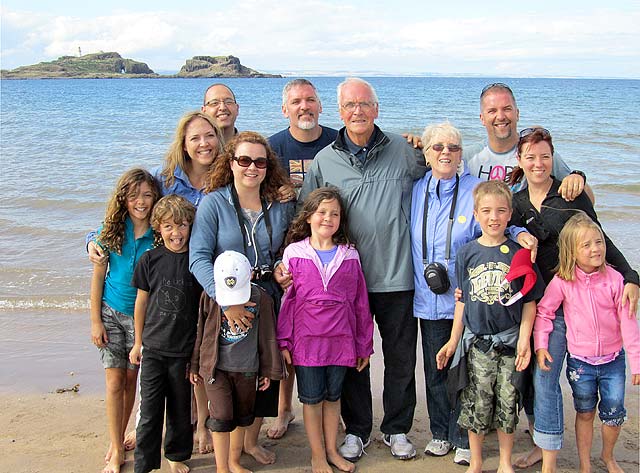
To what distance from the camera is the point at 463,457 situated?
13.4ft

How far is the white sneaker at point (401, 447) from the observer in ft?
13.7

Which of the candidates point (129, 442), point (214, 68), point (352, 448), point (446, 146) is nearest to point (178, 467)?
point (129, 442)

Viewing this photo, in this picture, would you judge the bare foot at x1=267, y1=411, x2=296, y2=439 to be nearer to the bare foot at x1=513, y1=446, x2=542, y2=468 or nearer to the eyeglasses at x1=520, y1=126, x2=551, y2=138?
the bare foot at x1=513, y1=446, x2=542, y2=468

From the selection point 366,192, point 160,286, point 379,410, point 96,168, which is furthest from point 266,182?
point 96,168

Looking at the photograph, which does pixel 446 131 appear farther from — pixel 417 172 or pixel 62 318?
pixel 62 318

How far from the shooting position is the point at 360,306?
13.0 feet

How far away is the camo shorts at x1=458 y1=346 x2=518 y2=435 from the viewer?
147 inches

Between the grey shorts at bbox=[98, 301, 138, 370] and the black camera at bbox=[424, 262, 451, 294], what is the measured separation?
1953 millimetres

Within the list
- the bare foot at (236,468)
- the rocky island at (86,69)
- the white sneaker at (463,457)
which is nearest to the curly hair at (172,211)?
the bare foot at (236,468)

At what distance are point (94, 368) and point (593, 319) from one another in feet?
14.1

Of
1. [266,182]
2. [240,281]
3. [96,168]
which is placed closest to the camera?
[240,281]

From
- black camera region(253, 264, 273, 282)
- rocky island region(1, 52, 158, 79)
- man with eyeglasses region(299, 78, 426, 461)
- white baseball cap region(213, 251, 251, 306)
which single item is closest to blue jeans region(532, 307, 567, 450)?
man with eyeglasses region(299, 78, 426, 461)

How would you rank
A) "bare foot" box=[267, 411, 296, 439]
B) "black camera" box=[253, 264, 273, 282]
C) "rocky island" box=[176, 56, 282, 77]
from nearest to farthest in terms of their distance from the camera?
"black camera" box=[253, 264, 273, 282] < "bare foot" box=[267, 411, 296, 439] < "rocky island" box=[176, 56, 282, 77]

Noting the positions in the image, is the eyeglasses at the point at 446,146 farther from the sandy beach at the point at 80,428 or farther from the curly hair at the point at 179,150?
the sandy beach at the point at 80,428
